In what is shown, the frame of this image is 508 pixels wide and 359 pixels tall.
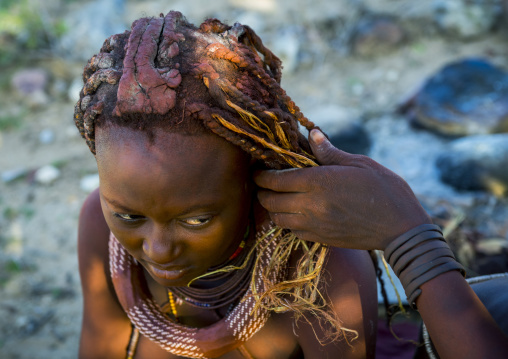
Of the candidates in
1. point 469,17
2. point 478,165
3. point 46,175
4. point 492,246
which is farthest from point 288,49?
point 492,246

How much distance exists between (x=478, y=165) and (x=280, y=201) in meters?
3.33

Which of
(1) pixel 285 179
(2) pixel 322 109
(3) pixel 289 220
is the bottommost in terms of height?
(3) pixel 289 220

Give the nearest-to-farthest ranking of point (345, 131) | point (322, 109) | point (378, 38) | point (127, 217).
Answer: point (127, 217) < point (345, 131) < point (322, 109) < point (378, 38)

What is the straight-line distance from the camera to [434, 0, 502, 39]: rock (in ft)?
21.7

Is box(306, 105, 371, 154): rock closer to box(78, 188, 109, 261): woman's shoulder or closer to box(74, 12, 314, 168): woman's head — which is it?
box(78, 188, 109, 261): woman's shoulder

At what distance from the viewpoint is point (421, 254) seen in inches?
53.7

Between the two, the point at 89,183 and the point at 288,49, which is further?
the point at 288,49

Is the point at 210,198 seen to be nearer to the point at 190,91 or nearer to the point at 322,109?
the point at 190,91

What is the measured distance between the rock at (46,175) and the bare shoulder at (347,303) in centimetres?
414

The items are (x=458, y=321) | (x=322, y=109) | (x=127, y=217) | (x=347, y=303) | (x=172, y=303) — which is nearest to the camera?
(x=458, y=321)

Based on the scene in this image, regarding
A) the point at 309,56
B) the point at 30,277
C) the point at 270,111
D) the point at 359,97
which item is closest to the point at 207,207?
the point at 270,111

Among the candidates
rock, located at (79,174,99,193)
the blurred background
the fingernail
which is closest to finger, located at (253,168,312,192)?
the fingernail

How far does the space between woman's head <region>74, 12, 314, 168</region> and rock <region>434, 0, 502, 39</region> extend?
6048mm

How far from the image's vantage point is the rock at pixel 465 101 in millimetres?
4988
